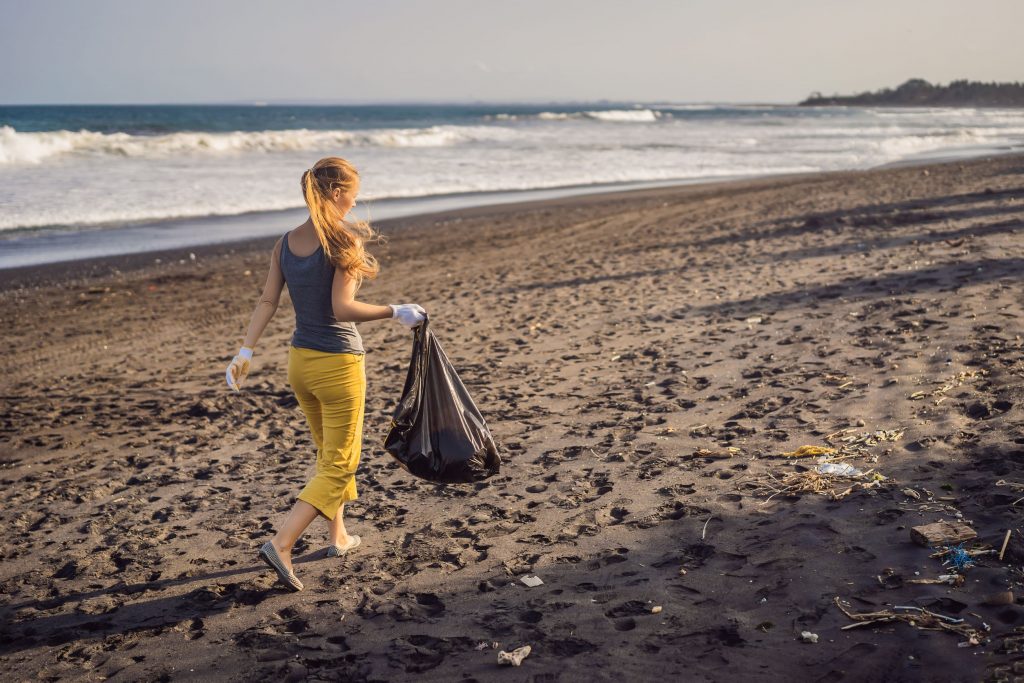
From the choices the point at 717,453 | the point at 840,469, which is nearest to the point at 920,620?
the point at 840,469

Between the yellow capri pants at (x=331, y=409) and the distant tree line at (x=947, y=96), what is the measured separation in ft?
328

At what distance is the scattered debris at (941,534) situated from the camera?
3.26 metres

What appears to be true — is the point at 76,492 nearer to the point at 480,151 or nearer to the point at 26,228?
the point at 26,228

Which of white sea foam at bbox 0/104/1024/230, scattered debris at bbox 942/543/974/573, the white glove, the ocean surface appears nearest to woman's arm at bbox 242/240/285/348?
the white glove

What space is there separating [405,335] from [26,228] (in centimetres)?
936

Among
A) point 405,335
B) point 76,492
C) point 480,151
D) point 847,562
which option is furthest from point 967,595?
point 480,151

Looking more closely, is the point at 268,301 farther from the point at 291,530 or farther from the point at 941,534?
the point at 941,534

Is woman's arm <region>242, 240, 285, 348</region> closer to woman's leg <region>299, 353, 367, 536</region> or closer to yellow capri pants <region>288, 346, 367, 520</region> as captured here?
yellow capri pants <region>288, 346, 367, 520</region>

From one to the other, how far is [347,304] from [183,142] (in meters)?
27.8

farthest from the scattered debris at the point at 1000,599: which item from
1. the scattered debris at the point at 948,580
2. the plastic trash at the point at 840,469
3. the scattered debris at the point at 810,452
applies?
the scattered debris at the point at 810,452

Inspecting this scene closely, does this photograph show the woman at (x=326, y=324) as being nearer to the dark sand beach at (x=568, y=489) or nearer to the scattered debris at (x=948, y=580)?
the dark sand beach at (x=568, y=489)

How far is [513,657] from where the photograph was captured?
2883 mm

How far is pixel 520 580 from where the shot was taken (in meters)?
3.48

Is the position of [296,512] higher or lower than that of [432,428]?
lower
